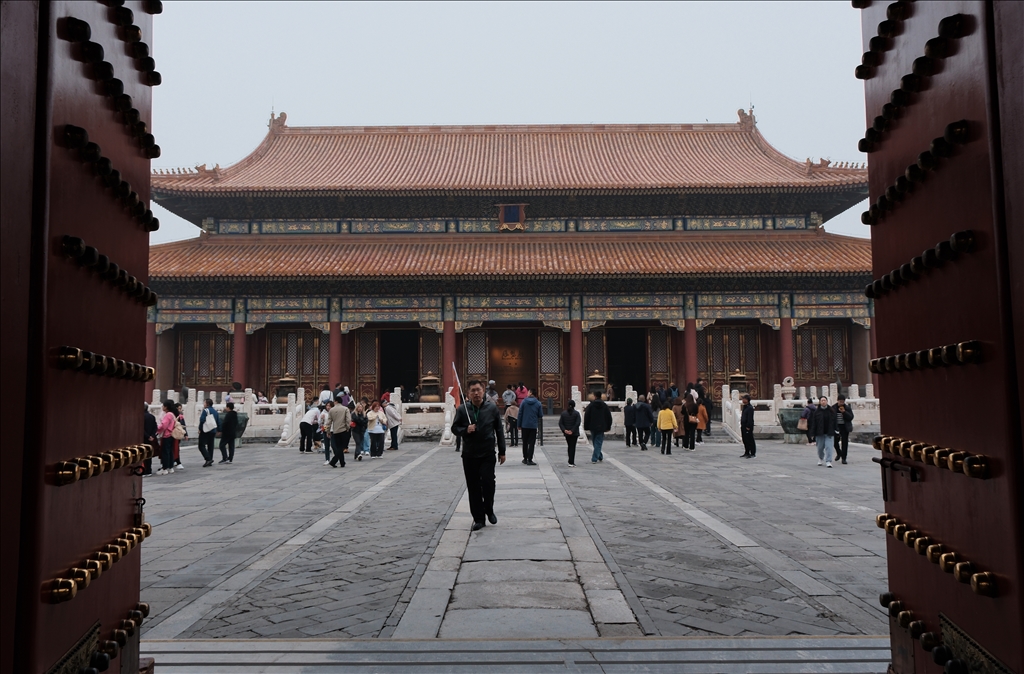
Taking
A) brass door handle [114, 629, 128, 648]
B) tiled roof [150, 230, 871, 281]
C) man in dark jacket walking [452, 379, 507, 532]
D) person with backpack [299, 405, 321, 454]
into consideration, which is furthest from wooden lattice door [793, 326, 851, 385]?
brass door handle [114, 629, 128, 648]

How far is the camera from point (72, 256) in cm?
180

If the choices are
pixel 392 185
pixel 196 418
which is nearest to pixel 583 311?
pixel 392 185

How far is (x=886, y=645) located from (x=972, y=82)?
2642 millimetres

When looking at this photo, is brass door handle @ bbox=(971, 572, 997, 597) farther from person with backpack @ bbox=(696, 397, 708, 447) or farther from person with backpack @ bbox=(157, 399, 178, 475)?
person with backpack @ bbox=(696, 397, 708, 447)

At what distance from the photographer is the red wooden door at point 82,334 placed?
1.60m

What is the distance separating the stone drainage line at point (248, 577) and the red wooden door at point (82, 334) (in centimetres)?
139

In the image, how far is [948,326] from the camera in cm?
196

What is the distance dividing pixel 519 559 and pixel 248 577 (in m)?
1.84

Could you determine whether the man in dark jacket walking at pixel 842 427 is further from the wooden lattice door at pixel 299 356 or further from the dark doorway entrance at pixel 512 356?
the wooden lattice door at pixel 299 356

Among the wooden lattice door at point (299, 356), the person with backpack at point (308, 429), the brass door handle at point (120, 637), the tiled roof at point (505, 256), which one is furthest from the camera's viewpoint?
the wooden lattice door at point (299, 356)

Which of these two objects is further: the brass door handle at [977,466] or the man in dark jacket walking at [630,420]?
the man in dark jacket walking at [630,420]

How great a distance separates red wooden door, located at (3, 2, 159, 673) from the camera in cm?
160

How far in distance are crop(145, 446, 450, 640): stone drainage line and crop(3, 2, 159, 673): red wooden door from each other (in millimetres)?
1394

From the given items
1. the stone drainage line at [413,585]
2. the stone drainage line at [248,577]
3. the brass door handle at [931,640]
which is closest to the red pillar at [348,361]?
the stone drainage line at [248,577]
